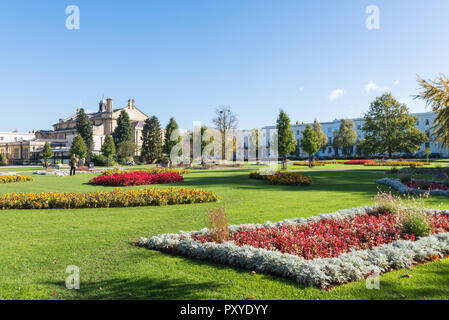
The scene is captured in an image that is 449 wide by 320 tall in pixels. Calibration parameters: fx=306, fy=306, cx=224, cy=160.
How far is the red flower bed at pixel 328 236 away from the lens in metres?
5.36

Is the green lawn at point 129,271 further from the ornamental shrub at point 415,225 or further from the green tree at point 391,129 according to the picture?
the green tree at point 391,129

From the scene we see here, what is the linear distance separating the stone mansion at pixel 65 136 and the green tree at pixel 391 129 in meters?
44.4

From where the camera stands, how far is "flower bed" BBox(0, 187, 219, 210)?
10.3 m

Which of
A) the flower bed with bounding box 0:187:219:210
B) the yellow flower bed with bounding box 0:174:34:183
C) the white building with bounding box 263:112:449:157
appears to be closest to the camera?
the flower bed with bounding box 0:187:219:210

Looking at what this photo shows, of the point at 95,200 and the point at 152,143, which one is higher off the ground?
the point at 152,143

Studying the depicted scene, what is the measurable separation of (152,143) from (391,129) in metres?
42.4

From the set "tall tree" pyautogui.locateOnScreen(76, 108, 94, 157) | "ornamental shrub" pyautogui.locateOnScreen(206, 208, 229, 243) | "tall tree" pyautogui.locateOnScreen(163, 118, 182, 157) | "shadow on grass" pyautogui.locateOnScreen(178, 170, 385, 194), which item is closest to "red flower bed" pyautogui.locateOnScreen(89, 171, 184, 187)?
"shadow on grass" pyautogui.locateOnScreen(178, 170, 385, 194)

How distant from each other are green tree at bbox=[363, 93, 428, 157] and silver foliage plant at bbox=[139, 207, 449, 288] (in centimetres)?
4305

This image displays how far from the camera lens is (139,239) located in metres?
6.20

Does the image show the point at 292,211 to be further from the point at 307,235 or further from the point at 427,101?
the point at 427,101

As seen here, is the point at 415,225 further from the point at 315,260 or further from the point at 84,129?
the point at 84,129

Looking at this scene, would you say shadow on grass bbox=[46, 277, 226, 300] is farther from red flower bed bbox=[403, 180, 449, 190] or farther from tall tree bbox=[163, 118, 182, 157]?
tall tree bbox=[163, 118, 182, 157]

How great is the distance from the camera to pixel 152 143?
202 feet

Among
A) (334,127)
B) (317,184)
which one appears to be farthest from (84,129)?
(334,127)
